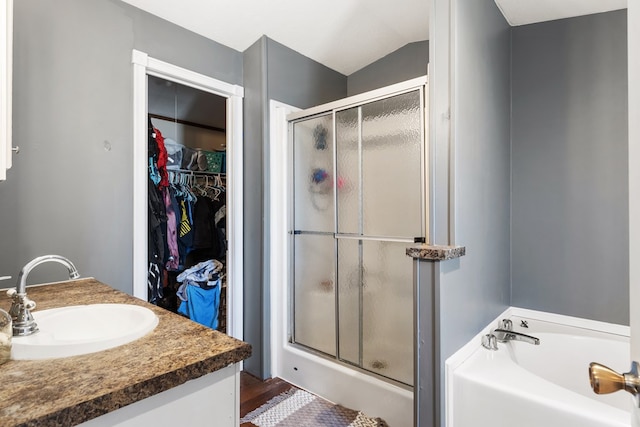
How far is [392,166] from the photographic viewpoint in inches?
75.7

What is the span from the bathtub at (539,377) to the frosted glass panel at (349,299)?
0.71 m

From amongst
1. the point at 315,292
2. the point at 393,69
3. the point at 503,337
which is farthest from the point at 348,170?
the point at 503,337

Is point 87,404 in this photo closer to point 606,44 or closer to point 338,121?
point 338,121

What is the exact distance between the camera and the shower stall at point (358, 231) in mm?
1863

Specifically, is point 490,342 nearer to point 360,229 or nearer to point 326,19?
point 360,229

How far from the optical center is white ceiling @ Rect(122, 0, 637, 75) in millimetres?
1948

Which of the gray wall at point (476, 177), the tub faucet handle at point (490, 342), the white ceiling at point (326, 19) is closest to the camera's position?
the gray wall at point (476, 177)

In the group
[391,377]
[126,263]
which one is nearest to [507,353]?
[391,377]

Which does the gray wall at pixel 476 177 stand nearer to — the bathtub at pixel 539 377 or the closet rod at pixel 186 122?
the bathtub at pixel 539 377

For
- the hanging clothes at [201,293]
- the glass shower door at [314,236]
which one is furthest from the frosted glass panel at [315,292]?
the hanging clothes at [201,293]

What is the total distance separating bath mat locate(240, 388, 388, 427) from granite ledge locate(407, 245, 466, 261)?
41.1 inches

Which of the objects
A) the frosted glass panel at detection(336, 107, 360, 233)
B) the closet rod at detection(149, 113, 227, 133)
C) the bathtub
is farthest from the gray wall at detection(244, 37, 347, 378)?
the bathtub

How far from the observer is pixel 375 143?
199cm

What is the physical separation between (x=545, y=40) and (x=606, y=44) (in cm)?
31
